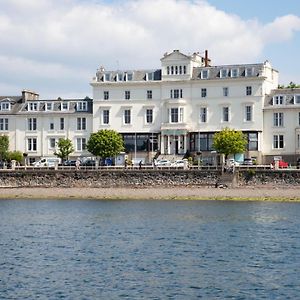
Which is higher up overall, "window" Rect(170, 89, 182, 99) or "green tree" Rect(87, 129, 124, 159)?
"window" Rect(170, 89, 182, 99)

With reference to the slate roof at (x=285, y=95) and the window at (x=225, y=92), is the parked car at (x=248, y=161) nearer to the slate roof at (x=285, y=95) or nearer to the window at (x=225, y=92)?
the slate roof at (x=285, y=95)

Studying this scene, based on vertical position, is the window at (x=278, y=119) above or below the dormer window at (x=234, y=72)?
below

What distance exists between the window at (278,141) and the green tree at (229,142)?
19.2 feet

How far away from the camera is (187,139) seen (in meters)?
101

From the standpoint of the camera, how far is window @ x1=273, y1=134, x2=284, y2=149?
97.9m

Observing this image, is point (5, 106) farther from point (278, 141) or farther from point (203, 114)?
point (278, 141)

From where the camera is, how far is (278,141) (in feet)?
322

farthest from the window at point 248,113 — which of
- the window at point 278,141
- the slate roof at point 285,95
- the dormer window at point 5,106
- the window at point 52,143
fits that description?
the dormer window at point 5,106

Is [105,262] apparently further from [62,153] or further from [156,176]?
[62,153]

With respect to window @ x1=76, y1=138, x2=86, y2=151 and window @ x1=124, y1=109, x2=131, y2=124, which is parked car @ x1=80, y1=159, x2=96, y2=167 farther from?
window @ x1=124, y1=109, x2=131, y2=124

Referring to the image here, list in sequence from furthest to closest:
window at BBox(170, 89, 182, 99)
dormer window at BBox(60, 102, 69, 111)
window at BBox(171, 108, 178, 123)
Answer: dormer window at BBox(60, 102, 69, 111), window at BBox(170, 89, 182, 99), window at BBox(171, 108, 178, 123)

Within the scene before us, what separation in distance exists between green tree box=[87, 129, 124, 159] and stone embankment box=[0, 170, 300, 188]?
8.88 m

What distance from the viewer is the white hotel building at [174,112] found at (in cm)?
9838

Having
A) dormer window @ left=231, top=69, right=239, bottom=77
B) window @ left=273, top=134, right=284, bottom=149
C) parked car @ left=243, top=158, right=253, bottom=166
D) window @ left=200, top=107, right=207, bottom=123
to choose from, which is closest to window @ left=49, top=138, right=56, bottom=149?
window @ left=200, top=107, right=207, bottom=123
